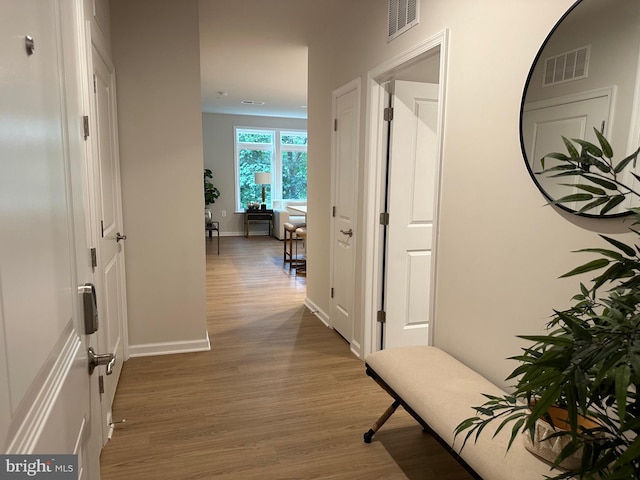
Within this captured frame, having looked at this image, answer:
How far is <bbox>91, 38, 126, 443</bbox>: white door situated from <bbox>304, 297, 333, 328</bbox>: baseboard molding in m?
1.74

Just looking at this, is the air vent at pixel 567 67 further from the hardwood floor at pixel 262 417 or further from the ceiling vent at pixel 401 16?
the hardwood floor at pixel 262 417

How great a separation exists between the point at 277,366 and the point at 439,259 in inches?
59.9

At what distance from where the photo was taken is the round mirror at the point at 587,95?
4.13ft

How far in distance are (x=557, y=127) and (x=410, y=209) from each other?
157cm

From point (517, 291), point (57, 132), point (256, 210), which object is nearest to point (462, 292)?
point (517, 291)

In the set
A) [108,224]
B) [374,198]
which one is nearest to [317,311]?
[374,198]

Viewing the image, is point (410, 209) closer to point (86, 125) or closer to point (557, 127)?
point (557, 127)

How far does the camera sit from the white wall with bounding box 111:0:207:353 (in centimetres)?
293

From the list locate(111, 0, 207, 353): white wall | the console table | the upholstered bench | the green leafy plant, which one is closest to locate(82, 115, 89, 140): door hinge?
locate(111, 0, 207, 353): white wall

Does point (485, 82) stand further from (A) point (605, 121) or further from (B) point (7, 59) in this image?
(B) point (7, 59)

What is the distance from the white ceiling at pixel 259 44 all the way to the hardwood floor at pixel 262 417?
269cm

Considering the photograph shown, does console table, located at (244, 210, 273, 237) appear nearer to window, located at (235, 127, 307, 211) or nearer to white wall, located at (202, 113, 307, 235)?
white wall, located at (202, 113, 307, 235)

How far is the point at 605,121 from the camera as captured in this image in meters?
1.33

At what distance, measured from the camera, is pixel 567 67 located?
1.46 meters
